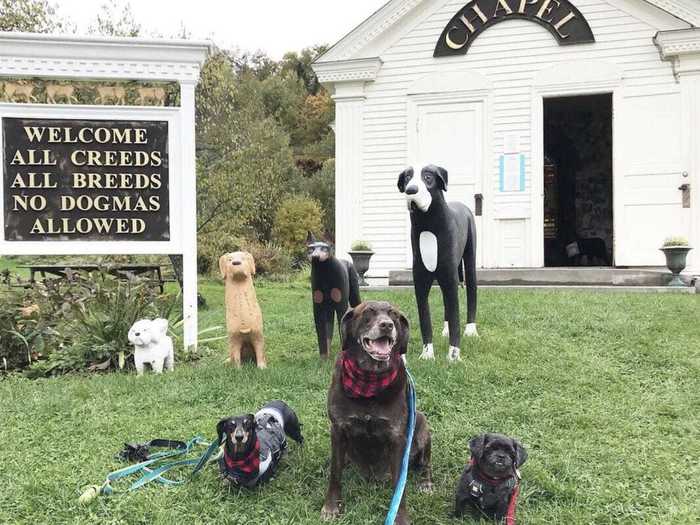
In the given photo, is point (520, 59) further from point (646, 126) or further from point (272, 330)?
point (272, 330)

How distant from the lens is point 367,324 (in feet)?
7.72

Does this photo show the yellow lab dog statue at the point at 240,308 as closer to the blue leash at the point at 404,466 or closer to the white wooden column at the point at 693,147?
the blue leash at the point at 404,466

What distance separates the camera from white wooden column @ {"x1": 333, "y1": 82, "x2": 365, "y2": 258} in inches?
427

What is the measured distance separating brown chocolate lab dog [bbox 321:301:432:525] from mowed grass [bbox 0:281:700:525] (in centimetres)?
25

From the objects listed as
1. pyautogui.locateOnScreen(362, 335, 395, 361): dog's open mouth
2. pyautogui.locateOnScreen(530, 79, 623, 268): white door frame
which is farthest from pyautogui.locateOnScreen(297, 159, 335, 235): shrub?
pyautogui.locateOnScreen(362, 335, 395, 361): dog's open mouth

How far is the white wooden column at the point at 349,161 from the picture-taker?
1084 cm

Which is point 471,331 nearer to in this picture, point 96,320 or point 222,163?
point 96,320

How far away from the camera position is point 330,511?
2.56 m

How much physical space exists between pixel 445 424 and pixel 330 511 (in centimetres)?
116

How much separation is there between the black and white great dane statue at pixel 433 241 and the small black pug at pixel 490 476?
2.31 metres

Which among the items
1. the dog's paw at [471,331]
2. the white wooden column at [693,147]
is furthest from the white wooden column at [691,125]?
the dog's paw at [471,331]

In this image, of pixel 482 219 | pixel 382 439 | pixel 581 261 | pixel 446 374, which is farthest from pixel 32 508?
pixel 581 261

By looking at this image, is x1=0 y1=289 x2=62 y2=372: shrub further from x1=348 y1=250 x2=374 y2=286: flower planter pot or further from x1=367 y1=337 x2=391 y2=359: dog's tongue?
x1=348 y1=250 x2=374 y2=286: flower planter pot

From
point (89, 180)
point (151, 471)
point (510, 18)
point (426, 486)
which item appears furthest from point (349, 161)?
point (426, 486)
